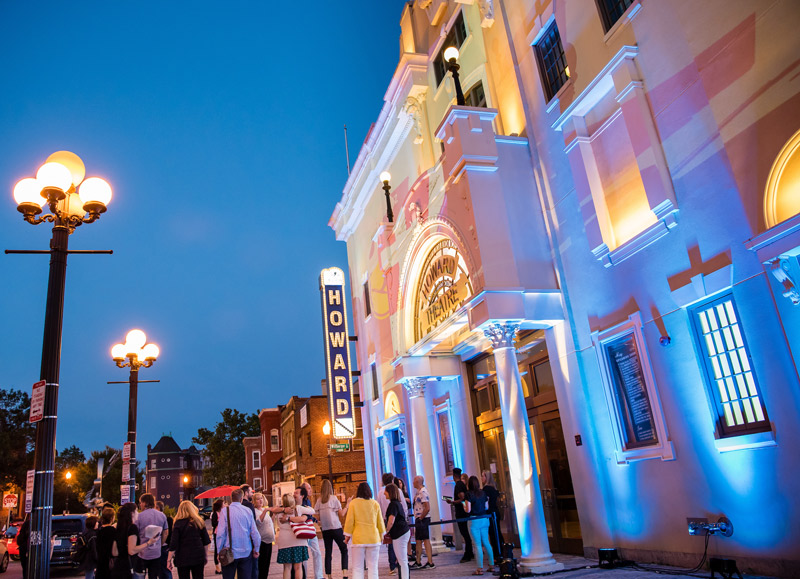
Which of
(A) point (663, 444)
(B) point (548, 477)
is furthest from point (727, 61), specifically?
(B) point (548, 477)

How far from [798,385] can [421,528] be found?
304 inches

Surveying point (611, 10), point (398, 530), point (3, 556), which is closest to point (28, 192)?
point (398, 530)

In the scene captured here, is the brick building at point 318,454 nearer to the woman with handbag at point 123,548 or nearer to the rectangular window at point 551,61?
the rectangular window at point 551,61

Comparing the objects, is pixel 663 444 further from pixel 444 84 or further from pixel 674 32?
pixel 444 84

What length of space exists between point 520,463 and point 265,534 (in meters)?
4.82

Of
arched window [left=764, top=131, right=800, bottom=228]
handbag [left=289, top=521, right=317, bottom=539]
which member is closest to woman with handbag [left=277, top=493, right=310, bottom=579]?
handbag [left=289, top=521, right=317, bottom=539]

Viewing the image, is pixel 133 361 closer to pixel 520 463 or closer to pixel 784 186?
pixel 520 463

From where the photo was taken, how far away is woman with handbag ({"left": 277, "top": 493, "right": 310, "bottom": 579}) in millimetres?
9578

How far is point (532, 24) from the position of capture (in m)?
13.1

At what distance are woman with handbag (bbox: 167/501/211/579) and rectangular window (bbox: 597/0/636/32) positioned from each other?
36.1ft

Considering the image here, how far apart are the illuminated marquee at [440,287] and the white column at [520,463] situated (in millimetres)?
1715

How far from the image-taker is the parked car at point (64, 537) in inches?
718

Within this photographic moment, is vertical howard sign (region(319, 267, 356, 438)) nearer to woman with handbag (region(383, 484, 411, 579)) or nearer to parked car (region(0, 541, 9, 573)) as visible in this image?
parked car (region(0, 541, 9, 573))

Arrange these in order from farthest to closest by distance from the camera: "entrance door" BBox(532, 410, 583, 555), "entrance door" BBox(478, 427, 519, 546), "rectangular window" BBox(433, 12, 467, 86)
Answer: "rectangular window" BBox(433, 12, 467, 86) < "entrance door" BBox(478, 427, 519, 546) < "entrance door" BBox(532, 410, 583, 555)
